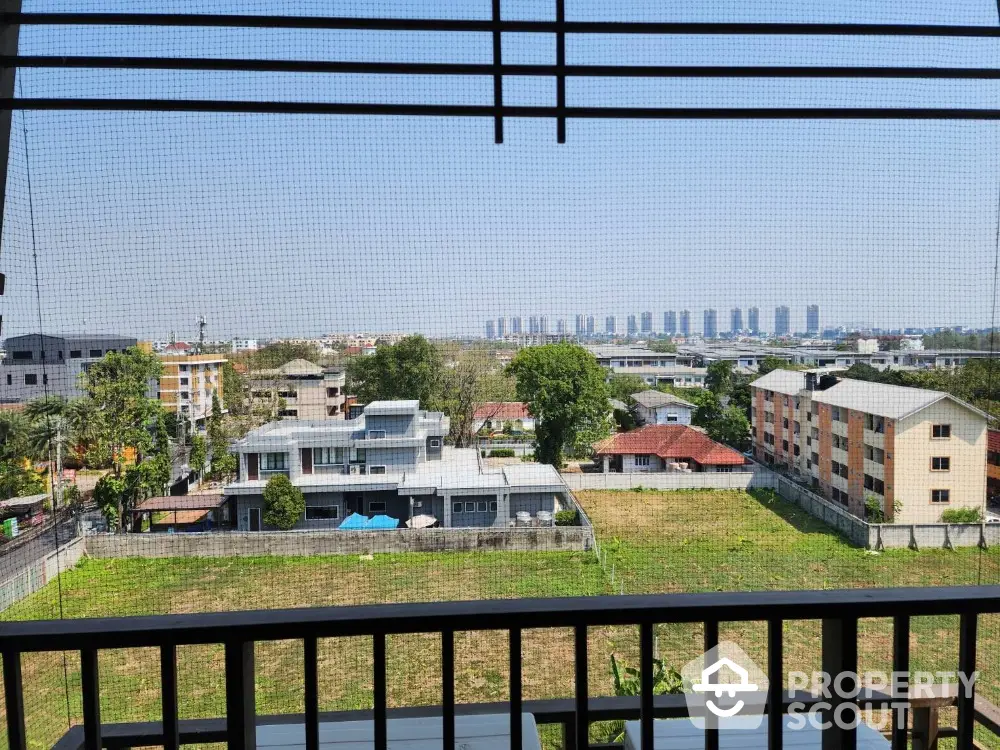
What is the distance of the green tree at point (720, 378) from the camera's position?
2572 millimetres

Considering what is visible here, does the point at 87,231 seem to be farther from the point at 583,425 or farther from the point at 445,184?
the point at 583,425

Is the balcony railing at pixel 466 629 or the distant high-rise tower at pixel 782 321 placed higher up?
the distant high-rise tower at pixel 782 321

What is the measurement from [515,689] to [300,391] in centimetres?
196

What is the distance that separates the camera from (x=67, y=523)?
2.56 metres

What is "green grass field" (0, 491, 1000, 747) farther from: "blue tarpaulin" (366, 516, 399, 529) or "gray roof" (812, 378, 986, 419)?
"gray roof" (812, 378, 986, 419)

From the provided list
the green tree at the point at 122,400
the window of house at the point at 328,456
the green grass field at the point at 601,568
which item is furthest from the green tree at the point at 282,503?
the green tree at the point at 122,400

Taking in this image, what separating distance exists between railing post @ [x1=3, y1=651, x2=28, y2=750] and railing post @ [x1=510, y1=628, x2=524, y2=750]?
1.82ft

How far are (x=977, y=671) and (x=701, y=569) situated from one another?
236 cm

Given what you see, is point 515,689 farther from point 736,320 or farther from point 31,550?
point 31,550

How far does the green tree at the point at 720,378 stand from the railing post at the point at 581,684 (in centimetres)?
200

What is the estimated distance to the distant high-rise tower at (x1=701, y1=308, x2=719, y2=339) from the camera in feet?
7.14

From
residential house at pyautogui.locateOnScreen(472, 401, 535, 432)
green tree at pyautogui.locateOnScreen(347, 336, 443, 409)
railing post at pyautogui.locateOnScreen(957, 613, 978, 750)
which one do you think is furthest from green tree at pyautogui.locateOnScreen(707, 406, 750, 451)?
railing post at pyautogui.locateOnScreen(957, 613, 978, 750)

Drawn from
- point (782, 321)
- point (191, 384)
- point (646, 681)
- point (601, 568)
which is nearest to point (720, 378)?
point (782, 321)

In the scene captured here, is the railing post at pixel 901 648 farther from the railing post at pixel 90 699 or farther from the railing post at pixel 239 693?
the railing post at pixel 90 699
